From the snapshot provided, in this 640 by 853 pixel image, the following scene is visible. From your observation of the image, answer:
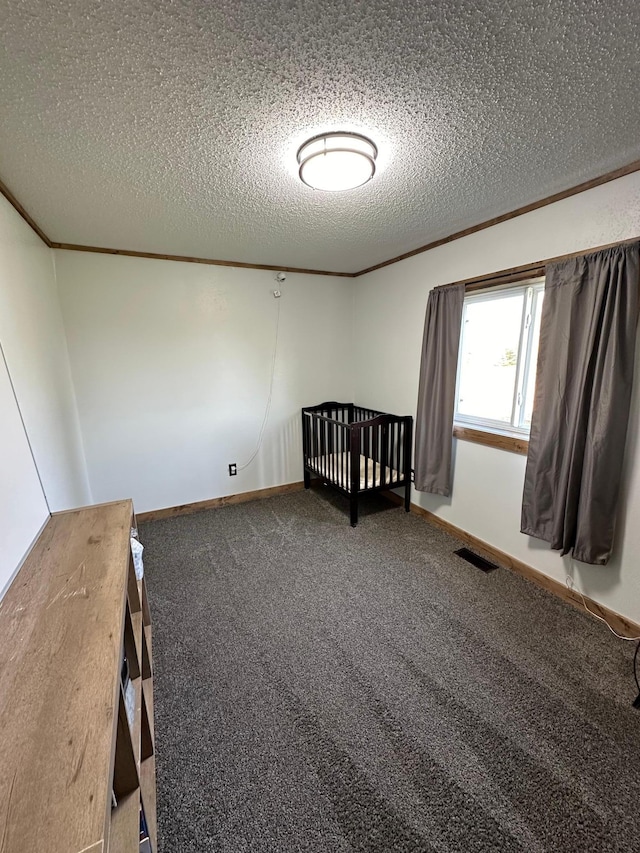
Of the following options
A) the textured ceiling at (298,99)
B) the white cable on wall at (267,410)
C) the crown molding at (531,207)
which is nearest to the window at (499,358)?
the crown molding at (531,207)

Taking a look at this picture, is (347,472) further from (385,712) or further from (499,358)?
(385,712)

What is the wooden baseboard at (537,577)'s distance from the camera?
1836mm

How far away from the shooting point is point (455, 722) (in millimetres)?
1395

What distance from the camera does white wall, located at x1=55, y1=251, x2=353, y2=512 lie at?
275 centimetres

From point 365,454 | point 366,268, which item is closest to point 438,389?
point 365,454

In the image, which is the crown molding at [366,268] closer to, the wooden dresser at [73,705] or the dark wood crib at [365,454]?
the dark wood crib at [365,454]

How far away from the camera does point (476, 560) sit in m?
2.46

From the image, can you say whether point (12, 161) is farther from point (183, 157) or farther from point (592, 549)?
point (592, 549)

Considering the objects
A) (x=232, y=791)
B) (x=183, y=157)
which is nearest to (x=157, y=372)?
(x=183, y=157)

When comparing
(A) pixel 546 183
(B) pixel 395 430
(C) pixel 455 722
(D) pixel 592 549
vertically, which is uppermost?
(A) pixel 546 183

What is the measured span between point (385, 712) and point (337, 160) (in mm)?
2366

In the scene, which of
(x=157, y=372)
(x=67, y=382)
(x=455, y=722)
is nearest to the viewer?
(x=455, y=722)

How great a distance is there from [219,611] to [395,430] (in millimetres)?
2034

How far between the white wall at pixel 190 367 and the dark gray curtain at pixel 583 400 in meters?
2.20
